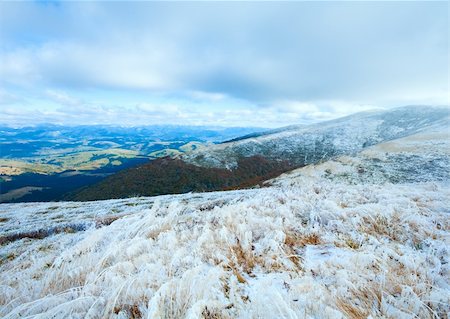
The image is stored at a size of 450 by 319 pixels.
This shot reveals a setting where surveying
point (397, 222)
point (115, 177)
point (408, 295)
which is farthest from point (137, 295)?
point (115, 177)

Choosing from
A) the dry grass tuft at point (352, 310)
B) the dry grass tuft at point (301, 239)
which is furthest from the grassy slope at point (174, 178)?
the dry grass tuft at point (352, 310)

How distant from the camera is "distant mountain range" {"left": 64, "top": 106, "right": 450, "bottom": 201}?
106m

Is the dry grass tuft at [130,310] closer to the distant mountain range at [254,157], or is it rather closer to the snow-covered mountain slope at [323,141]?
the distant mountain range at [254,157]

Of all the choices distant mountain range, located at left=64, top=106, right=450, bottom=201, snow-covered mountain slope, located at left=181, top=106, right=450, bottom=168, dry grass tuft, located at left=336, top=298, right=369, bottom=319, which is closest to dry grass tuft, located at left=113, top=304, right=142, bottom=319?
dry grass tuft, located at left=336, top=298, right=369, bottom=319

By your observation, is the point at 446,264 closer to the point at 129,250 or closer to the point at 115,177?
the point at 129,250

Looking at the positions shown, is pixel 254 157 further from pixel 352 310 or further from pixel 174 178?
pixel 352 310

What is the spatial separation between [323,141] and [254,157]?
44334 millimetres

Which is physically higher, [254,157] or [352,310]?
[352,310]

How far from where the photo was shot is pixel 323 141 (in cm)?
14075

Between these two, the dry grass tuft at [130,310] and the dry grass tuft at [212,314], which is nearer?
the dry grass tuft at [212,314]

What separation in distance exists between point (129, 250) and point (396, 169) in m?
47.4

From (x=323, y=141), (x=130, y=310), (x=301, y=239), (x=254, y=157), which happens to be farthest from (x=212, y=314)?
(x=323, y=141)

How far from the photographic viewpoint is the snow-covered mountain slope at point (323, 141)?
125m

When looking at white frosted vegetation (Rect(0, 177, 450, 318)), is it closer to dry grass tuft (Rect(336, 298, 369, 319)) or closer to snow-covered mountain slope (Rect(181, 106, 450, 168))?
dry grass tuft (Rect(336, 298, 369, 319))
